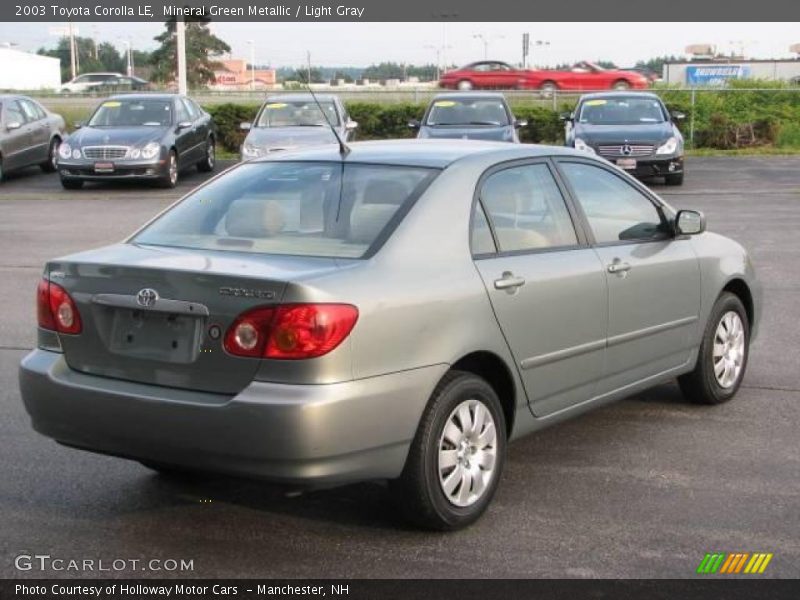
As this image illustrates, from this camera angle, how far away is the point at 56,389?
478 cm

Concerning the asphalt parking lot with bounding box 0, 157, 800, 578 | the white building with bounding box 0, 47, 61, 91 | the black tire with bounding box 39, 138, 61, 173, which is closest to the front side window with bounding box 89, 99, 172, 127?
the black tire with bounding box 39, 138, 61, 173

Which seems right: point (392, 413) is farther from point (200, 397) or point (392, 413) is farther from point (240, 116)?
point (240, 116)

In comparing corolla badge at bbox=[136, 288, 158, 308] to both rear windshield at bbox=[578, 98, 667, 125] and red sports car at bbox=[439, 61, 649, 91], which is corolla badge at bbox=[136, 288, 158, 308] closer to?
rear windshield at bbox=[578, 98, 667, 125]

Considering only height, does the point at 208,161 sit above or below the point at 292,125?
below

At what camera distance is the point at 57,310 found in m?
4.89

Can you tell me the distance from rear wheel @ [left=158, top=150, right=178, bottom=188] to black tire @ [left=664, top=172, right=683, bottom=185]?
8.64m

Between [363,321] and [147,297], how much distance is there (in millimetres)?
842

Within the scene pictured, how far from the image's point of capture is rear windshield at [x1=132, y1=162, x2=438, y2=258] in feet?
16.3

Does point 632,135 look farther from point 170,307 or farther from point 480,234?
point 170,307

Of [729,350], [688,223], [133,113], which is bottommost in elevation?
[729,350]

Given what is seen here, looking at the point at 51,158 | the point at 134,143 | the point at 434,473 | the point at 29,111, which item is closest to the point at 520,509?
the point at 434,473

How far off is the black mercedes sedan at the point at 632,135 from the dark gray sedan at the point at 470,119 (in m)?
1.20

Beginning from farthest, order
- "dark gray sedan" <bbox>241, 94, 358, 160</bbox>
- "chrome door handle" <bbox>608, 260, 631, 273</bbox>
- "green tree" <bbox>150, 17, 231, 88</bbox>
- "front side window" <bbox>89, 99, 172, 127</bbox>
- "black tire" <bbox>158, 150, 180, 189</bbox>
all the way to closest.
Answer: "green tree" <bbox>150, 17, 231, 88</bbox> < "front side window" <bbox>89, 99, 172, 127</bbox> < "black tire" <bbox>158, 150, 180, 189</bbox> < "dark gray sedan" <bbox>241, 94, 358, 160</bbox> < "chrome door handle" <bbox>608, 260, 631, 273</bbox>
